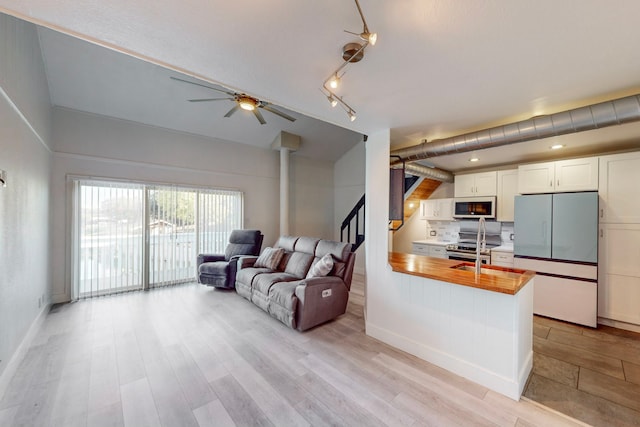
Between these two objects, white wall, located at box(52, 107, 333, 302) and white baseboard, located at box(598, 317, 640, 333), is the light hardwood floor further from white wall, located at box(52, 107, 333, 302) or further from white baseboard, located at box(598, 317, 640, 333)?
white baseboard, located at box(598, 317, 640, 333)

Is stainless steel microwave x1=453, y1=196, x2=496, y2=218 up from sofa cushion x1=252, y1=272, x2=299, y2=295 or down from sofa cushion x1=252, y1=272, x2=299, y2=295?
up

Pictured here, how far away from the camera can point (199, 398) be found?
188cm

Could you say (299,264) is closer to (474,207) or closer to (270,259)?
(270,259)

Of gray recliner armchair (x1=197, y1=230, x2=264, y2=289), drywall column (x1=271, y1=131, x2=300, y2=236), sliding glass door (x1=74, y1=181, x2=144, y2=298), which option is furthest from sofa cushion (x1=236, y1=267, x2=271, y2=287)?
sliding glass door (x1=74, y1=181, x2=144, y2=298)

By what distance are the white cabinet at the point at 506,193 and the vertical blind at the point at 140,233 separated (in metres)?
5.45

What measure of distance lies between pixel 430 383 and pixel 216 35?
2.98 m

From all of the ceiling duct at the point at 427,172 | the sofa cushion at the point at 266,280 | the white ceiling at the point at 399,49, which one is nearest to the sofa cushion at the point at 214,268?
the sofa cushion at the point at 266,280

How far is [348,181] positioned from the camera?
708cm

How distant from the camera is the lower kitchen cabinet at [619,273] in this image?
10.0 ft

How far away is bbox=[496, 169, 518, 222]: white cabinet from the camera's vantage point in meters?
4.14

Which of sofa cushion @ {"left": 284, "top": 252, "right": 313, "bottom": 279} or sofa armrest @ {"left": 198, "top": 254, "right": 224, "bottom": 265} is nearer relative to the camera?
sofa cushion @ {"left": 284, "top": 252, "right": 313, "bottom": 279}

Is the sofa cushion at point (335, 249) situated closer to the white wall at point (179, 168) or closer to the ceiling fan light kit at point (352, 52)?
the ceiling fan light kit at point (352, 52)

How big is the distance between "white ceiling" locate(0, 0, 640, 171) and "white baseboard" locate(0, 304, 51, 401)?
270 centimetres

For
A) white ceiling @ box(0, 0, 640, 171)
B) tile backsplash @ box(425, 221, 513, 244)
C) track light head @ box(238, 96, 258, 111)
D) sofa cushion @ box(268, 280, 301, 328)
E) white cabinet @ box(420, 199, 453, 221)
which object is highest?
track light head @ box(238, 96, 258, 111)
